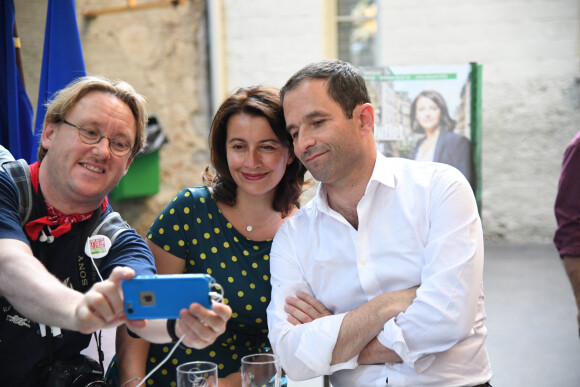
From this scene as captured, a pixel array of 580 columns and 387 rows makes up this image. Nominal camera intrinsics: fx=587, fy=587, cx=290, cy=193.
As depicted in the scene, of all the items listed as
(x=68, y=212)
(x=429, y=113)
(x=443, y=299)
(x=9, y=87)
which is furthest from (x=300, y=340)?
(x=429, y=113)

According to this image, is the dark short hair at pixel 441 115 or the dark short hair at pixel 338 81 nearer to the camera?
the dark short hair at pixel 338 81

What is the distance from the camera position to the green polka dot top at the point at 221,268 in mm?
2184

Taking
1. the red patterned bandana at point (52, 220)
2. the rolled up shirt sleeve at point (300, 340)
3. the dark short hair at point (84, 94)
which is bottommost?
the rolled up shirt sleeve at point (300, 340)

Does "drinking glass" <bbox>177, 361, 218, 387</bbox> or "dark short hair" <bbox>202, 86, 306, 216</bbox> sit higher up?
"dark short hair" <bbox>202, 86, 306, 216</bbox>

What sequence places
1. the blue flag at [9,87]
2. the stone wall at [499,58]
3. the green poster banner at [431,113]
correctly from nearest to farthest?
1. the blue flag at [9,87]
2. the green poster banner at [431,113]
3. the stone wall at [499,58]

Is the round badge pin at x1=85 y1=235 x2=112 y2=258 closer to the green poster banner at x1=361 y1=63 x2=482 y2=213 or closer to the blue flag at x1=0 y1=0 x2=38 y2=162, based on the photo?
the blue flag at x1=0 y1=0 x2=38 y2=162

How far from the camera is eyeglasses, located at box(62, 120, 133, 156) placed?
5.92ft

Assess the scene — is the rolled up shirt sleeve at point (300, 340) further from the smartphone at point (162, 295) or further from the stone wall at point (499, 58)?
the stone wall at point (499, 58)

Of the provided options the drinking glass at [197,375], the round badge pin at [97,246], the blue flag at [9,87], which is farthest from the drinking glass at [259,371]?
the blue flag at [9,87]

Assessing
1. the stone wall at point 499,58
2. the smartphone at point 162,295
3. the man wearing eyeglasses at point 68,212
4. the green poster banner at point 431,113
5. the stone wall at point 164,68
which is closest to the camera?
the smartphone at point 162,295

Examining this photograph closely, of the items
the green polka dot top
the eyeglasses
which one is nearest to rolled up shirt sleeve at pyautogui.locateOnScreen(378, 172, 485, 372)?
the green polka dot top

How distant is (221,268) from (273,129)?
56cm

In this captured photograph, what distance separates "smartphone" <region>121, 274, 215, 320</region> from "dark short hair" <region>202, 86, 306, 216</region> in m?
1.05

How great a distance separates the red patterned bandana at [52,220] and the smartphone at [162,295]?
61cm
